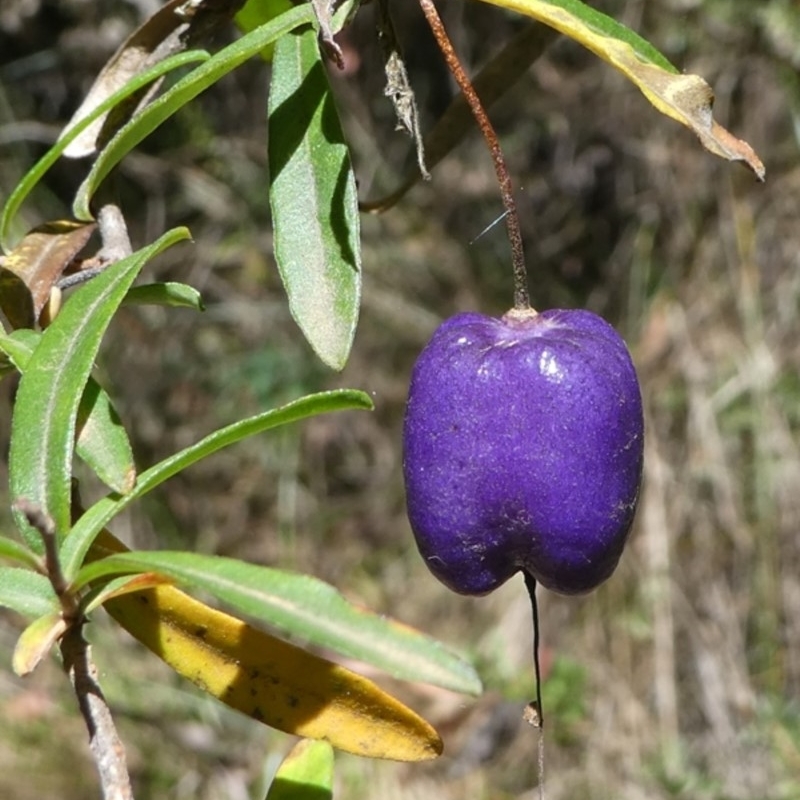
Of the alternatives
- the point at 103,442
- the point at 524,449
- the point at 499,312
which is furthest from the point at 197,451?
the point at 499,312

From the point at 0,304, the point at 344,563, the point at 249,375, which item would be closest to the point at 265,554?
the point at 344,563

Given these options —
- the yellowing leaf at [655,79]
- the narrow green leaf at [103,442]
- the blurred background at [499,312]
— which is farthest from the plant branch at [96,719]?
the blurred background at [499,312]

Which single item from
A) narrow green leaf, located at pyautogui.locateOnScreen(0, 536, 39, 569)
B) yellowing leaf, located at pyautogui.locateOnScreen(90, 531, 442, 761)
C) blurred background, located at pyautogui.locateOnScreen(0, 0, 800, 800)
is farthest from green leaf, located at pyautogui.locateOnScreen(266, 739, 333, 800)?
blurred background, located at pyautogui.locateOnScreen(0, 0, 800, 800)

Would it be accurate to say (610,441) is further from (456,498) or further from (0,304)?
(0,304)

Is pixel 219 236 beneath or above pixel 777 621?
above

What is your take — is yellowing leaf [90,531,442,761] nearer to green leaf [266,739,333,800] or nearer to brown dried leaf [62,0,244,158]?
green leaf [266,739,333,800]

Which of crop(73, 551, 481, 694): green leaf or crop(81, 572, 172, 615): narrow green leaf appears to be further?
crop(81, 572, 172, 615): narrow green leaf
